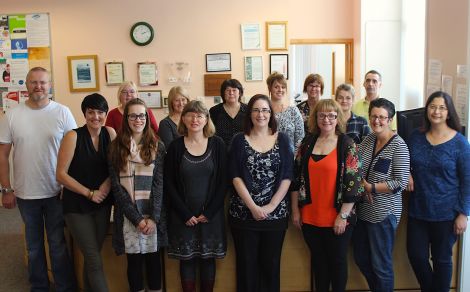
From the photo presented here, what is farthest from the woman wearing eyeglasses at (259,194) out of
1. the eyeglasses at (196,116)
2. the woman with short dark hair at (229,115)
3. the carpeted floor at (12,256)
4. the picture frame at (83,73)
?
the picture frame at (83,73)

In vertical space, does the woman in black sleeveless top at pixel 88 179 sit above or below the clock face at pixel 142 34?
below

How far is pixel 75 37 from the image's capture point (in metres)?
5.64

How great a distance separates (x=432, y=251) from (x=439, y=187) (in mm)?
406

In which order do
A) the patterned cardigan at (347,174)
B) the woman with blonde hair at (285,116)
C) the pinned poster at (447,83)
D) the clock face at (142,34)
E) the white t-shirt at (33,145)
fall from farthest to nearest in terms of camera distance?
the clock face at (142,34), the pinned poster at (447,83), the woman with blonde hair at (285,116), the white t-shirt at (33,145), the patterned cardigan at (347,174)

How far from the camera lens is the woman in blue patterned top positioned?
2691 millimetres

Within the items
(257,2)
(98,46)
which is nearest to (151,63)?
(98,46)

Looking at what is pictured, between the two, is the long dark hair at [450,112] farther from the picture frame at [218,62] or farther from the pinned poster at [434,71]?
the picture frame at [218,62]

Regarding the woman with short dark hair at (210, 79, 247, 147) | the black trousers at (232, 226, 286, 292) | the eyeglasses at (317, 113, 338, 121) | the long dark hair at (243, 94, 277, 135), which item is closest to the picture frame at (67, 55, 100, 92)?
the woman with short dark hair at (210, 79, 247, 147)

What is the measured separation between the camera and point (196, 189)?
2678mm

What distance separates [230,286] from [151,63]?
3359 millimetres

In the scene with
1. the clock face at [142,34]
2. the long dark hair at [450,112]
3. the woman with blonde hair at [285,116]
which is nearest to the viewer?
the long dark hair at [450,112]

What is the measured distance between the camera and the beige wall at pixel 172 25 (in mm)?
5613

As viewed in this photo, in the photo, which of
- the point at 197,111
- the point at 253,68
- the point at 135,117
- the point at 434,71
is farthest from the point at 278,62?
the point at 135,117

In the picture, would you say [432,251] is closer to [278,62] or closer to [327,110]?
[327,110]
